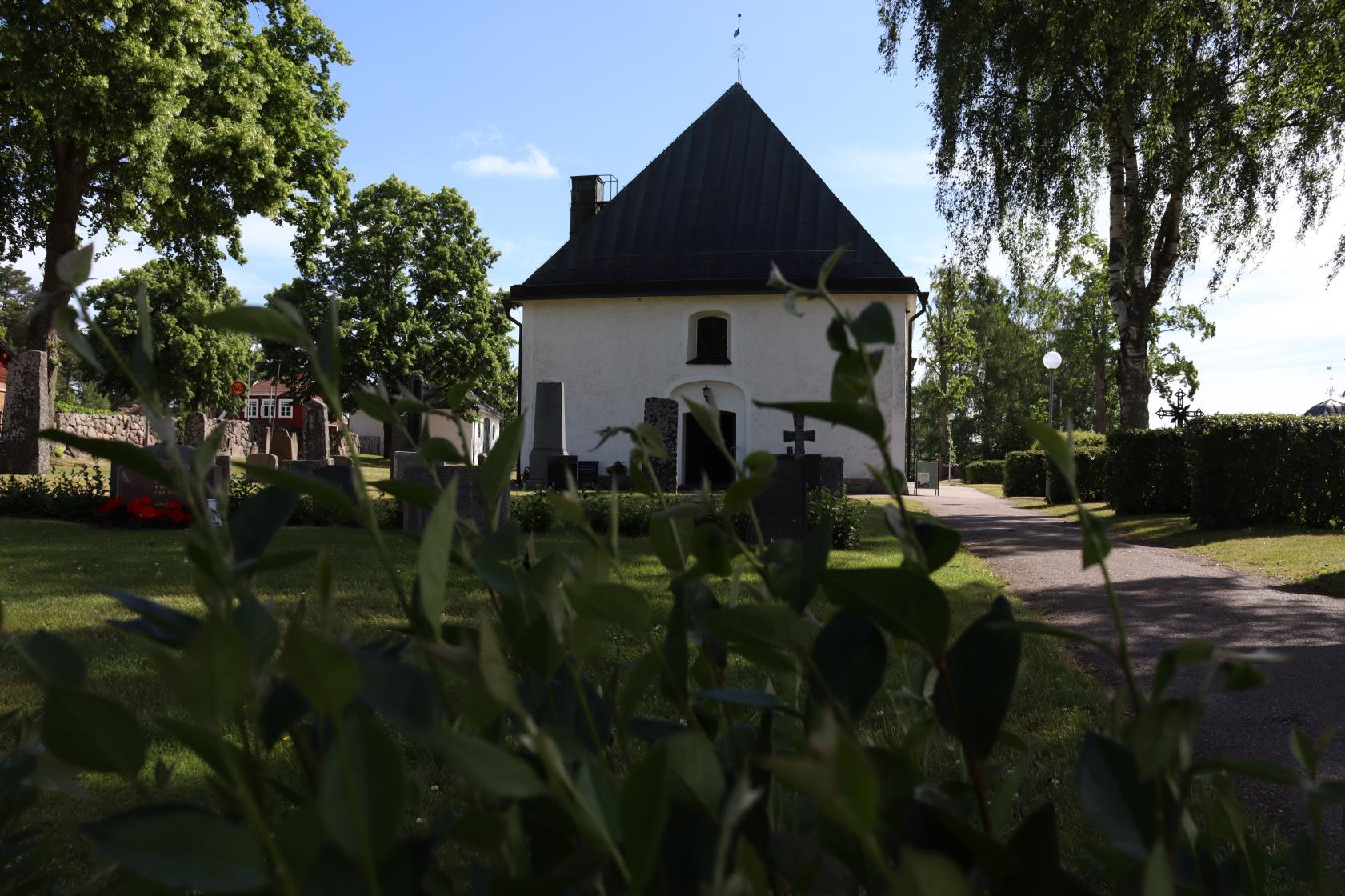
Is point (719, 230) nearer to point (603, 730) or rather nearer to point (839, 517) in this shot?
point (839, 517)

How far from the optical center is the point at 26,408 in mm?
18984

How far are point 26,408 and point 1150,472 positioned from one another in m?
21.1

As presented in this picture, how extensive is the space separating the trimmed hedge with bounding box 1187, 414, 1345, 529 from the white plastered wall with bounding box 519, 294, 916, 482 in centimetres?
1042

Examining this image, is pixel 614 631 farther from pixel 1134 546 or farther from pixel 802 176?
pixel 802 176

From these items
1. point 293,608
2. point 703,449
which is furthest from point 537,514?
point 703,449

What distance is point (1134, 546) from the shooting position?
11727 mm

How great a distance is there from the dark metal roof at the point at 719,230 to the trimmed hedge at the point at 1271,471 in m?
10.5

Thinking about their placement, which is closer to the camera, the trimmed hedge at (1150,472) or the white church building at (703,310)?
the trimmed hedge at (1150,472)

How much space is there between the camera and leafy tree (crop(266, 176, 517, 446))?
35000mm

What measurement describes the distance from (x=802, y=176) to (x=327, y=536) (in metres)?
17.8

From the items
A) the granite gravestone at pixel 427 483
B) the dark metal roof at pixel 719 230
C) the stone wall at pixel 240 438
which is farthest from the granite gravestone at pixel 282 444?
the granite gravestone at pixel 427 483

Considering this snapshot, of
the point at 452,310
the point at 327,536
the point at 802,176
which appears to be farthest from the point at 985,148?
the point at 452,310

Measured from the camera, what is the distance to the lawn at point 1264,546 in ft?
28.7

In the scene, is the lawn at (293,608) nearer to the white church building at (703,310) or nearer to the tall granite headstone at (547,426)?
the tall granite headstone at (547,426)
